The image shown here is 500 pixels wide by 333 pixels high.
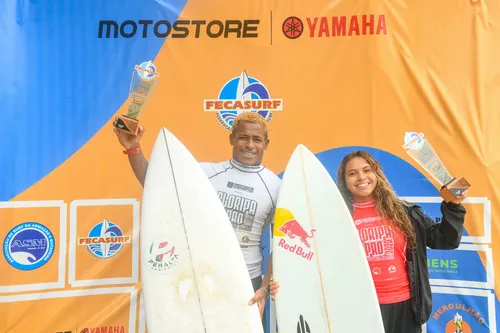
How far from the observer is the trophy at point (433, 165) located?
5.00 ft

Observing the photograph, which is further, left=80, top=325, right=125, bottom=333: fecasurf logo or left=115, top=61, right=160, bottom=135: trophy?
left=80, top=325, right=125, bottom=333: fecasurf logo

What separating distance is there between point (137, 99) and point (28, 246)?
1103 mm

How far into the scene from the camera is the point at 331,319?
62.1 inches

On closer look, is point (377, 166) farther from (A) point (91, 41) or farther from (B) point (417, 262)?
(A) point (91, 41)

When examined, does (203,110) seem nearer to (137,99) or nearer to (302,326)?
(137,99)

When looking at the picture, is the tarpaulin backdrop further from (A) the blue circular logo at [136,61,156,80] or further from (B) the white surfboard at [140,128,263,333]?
(B) the white surfboard at [140,128,263,333]

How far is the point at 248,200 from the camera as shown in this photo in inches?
67.6

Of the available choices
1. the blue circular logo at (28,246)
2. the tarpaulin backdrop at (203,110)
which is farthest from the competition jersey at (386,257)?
the blue circular logo at (28,246)

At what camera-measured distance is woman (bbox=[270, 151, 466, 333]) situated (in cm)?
158

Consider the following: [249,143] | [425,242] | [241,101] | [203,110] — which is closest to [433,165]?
[425,242]

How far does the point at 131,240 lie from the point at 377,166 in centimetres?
141

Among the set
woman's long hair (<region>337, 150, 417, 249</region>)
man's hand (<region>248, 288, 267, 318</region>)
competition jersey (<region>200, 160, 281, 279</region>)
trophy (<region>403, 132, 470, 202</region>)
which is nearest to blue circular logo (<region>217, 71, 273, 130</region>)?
competition jersey (<region>200, 160, 281, 279</region>)

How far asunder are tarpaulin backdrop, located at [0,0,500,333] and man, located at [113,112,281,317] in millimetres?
208

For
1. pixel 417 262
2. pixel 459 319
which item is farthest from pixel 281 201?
pixel 459 319
